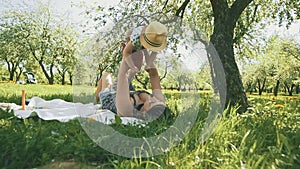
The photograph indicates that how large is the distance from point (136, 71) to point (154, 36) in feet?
1.98

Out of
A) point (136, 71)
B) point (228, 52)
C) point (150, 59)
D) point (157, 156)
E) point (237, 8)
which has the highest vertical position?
point (237, 8)

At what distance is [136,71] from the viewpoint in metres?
2.95

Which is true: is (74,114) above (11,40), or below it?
below

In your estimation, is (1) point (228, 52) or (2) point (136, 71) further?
(1) point (228, 52)

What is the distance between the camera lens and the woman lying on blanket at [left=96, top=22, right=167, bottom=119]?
247cm

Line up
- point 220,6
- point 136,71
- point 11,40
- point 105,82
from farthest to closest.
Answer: point 11,40, point 220,6, point 105,82, point 136,71

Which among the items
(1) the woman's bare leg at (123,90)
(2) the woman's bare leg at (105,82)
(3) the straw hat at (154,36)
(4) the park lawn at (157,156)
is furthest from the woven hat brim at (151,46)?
(2) the woman's bare leg at (105,82)

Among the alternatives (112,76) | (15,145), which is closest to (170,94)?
(112,76)

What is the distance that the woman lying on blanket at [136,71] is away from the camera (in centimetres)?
247

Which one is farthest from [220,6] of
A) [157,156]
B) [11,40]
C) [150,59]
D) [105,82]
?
[11,40]

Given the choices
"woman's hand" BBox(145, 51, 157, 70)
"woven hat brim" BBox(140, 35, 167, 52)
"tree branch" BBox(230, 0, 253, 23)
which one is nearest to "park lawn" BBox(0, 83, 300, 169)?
"woven hat brim" BBox(140, 35, 167, 52)

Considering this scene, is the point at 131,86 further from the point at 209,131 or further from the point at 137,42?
the point at 209,131

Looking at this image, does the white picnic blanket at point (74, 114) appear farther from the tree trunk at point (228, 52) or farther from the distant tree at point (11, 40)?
the distant tree at point (11, 40)

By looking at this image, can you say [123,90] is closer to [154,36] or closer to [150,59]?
[150,59]
